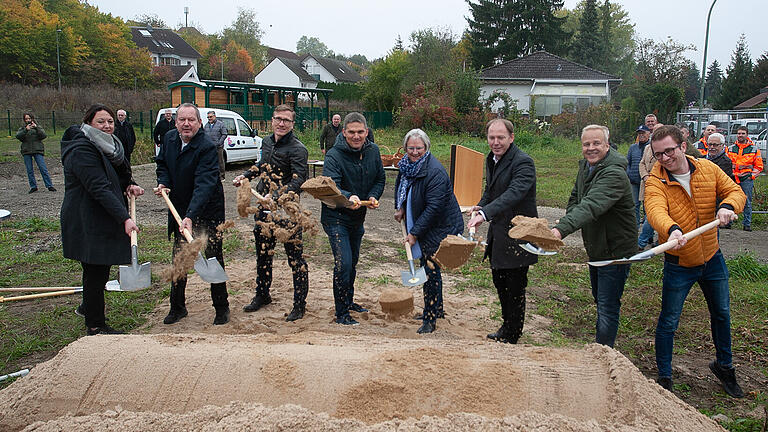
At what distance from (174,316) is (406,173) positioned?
8.05 ft

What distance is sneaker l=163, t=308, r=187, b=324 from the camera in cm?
495

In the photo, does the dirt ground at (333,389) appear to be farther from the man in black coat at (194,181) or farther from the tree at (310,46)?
the tree at (310,46)

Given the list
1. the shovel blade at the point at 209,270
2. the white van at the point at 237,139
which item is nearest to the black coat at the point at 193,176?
the shovel blade at the point at 209,270

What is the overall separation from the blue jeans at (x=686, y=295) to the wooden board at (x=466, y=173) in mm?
2430

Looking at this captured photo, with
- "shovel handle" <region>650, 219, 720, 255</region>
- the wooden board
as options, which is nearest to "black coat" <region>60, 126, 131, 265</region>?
the wooden board

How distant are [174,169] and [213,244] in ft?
2.33

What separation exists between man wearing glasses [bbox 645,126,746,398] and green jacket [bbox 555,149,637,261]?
0.17 metres

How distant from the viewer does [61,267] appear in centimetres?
656

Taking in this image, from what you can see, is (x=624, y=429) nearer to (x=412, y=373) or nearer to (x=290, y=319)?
(x=412, y=373)

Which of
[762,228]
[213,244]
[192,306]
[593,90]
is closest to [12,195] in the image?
[192,306]

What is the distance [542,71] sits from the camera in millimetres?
37312

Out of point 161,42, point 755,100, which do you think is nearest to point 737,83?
point 755,100

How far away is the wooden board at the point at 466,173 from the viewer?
19.2ft

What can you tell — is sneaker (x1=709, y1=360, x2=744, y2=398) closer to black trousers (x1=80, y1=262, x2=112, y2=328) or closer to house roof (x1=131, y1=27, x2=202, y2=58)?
black trousers (x1=80, y1=262, x2=112, y2=328)
